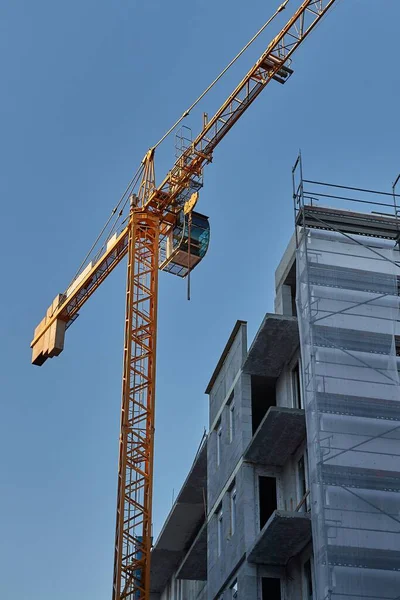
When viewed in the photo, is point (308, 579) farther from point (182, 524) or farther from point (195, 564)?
point (182, 524)

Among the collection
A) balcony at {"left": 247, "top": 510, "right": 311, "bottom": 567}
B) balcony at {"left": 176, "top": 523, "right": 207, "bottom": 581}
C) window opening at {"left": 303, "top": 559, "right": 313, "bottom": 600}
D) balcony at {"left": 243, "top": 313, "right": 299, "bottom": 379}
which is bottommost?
window opening at {"left": 303, "top": 559, "right": 313, "bottom": 600}

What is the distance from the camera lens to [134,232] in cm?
5478

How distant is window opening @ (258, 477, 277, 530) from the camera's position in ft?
111

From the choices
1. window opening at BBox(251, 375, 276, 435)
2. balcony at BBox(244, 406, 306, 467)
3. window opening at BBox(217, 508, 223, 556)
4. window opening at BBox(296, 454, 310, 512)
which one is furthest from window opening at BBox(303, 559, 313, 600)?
window opening at BBox(251, 375, 276, 435)

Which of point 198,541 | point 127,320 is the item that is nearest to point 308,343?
point 198,541

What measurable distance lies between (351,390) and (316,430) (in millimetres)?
1665

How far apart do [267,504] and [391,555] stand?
741 cm

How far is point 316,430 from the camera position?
28.6 metres

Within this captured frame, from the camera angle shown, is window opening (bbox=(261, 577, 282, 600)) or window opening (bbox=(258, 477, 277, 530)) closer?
window opening (bbox=(261, 577, 282, 600))

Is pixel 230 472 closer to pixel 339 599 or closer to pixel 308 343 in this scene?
pixel 308 343

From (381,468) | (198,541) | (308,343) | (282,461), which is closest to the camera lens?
(381,468)

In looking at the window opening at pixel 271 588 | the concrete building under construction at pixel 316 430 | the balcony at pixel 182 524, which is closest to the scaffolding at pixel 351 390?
the concrete building under construction at pixel 316 430

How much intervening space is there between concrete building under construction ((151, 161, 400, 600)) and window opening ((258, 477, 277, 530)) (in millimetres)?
42

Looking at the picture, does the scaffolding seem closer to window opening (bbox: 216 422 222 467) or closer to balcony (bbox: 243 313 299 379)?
balcony (bbox: 243 313 299 379)
